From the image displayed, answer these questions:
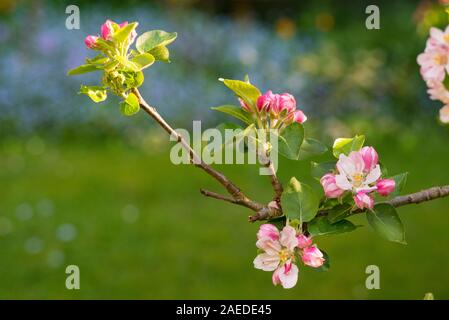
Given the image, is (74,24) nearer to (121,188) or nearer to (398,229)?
(121,188)

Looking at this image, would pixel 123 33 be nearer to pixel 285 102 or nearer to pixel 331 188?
pixel 285 102

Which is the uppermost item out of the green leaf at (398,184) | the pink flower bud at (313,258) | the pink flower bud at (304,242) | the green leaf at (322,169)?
the green leaf at (322,169)

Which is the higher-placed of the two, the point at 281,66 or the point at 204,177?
the point at 281,66

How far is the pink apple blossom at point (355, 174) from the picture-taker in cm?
108

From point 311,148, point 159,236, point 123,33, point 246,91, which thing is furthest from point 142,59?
point 159,236

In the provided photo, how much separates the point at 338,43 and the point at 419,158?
5.42ft

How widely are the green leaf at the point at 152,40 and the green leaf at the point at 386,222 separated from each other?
0.38m

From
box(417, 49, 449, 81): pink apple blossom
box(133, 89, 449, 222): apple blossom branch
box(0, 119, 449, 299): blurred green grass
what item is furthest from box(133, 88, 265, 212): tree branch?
box(0, 119, 449, 299): blurred green grass

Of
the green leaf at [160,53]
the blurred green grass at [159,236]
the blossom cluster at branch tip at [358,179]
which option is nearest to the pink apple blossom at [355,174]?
the blossom cluster at branch tip at [358,179]

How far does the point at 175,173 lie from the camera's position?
16.6 feet

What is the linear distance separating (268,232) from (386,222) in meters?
0.17

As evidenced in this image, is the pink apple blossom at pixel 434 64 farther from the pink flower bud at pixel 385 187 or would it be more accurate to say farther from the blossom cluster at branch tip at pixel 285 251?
the blossom cluster at branch tip at pixel 285 251

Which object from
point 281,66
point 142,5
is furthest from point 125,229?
point 142,5

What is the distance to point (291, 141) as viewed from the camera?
3.75 ft
